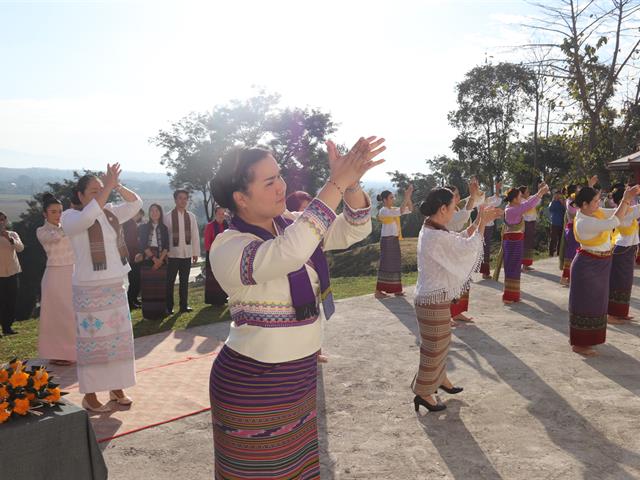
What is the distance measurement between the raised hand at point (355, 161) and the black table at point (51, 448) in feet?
6.88

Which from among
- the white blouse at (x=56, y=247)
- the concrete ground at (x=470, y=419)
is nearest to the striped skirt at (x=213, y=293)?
the concrete ground at (x=470, y=419)

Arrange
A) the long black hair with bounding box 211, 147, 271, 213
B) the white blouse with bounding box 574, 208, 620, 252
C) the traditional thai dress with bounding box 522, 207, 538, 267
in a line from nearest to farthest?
the long black hair with bounding box 211, 147, 271, 213 → the white blouse with bounding box 574, 208, 620, 252 → the traditional thai dress with bounding box 522, 207, 538, 267

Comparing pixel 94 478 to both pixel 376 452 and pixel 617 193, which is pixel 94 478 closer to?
pixel 376 452

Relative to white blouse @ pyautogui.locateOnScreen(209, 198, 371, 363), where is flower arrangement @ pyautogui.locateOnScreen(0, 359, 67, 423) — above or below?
below

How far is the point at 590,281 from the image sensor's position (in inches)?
250

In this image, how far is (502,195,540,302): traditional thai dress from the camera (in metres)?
9.29

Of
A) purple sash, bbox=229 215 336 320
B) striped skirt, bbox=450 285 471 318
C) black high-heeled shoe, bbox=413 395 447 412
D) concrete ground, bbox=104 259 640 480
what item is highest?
purple sash, bbox=229 215 336 320

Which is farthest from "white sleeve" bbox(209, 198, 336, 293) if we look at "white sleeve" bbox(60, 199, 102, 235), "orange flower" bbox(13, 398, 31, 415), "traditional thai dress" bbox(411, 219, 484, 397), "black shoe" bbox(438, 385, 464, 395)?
"black shoe" bbox(438, 385, 464, 395)

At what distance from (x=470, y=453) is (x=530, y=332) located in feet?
12.5

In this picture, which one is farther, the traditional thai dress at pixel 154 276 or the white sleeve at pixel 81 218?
the traditional thai dress at pixel 154 276

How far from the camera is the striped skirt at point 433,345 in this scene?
4.88 m

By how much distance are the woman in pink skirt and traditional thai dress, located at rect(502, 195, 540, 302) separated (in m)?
6.56

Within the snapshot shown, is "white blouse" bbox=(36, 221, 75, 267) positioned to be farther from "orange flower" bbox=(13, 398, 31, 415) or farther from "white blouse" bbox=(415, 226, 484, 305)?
"white blouse" bbox=(415, 226, 484, 305)

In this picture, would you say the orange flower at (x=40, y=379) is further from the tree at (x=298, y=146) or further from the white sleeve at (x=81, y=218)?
the tree at (x=298, y=146)
